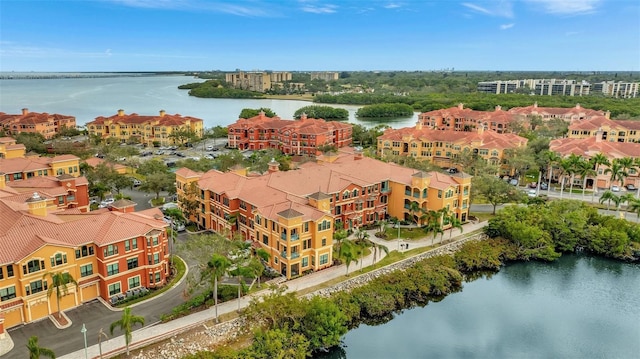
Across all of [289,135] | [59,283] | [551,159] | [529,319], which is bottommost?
[529,319]

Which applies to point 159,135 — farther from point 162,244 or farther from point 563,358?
point 563,358

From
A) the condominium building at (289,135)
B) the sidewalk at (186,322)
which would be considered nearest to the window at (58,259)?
the sidewalk at (186,322)

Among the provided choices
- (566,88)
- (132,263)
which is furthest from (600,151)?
(566,88)

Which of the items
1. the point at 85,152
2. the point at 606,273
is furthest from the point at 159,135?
the point at 606,273

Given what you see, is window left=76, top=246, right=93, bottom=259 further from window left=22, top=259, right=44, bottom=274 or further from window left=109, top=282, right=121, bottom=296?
window left=109, top=282, right=121, bottom=296

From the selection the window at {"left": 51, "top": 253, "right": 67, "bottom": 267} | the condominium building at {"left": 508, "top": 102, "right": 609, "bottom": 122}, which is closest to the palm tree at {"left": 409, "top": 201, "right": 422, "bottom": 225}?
the window at {"left": 51, "top": 253, "right": 67, "bottom": 267}

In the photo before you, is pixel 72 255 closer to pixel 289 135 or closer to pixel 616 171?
pixel 616 171
